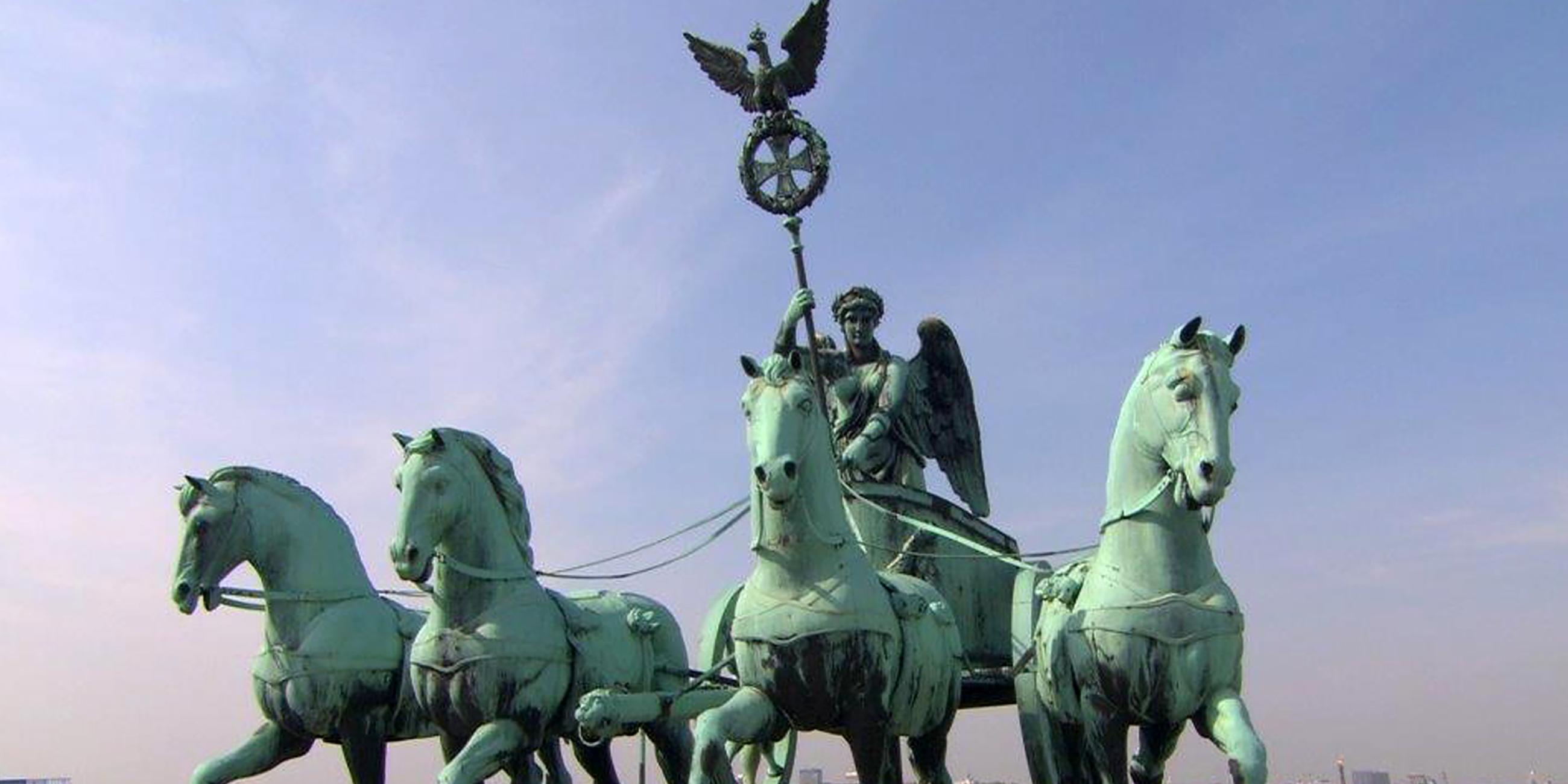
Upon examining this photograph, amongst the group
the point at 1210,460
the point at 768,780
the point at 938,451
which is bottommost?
the point at 768,780

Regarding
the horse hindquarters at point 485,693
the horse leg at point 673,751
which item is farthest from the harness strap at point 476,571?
the horse leg at point 673,751

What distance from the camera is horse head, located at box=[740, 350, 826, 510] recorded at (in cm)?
840

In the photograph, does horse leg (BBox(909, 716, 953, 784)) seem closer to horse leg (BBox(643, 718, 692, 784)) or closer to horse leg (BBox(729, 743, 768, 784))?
horse leg (BBox(729, 743, 768, 784))

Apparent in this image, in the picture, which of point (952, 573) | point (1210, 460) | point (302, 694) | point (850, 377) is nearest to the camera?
point (1210, 460)

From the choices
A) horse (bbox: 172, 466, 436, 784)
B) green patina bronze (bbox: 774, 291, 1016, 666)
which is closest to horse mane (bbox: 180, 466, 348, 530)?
horse (bbox: 172, 466, 436, 784)

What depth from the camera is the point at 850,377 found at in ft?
40.7

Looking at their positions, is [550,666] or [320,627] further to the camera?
[320,627]

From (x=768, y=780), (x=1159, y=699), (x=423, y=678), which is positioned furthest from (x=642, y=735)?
(x=1159, y=699)

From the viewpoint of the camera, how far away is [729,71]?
12828mm

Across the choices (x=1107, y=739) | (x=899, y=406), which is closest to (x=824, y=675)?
(x=1107, y=739)

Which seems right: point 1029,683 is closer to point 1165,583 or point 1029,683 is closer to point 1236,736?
point 1165,583

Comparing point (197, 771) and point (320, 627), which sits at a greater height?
point (320, 627)

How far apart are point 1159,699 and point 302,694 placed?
5.81 meters

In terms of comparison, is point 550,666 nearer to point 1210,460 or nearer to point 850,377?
point 850,377
